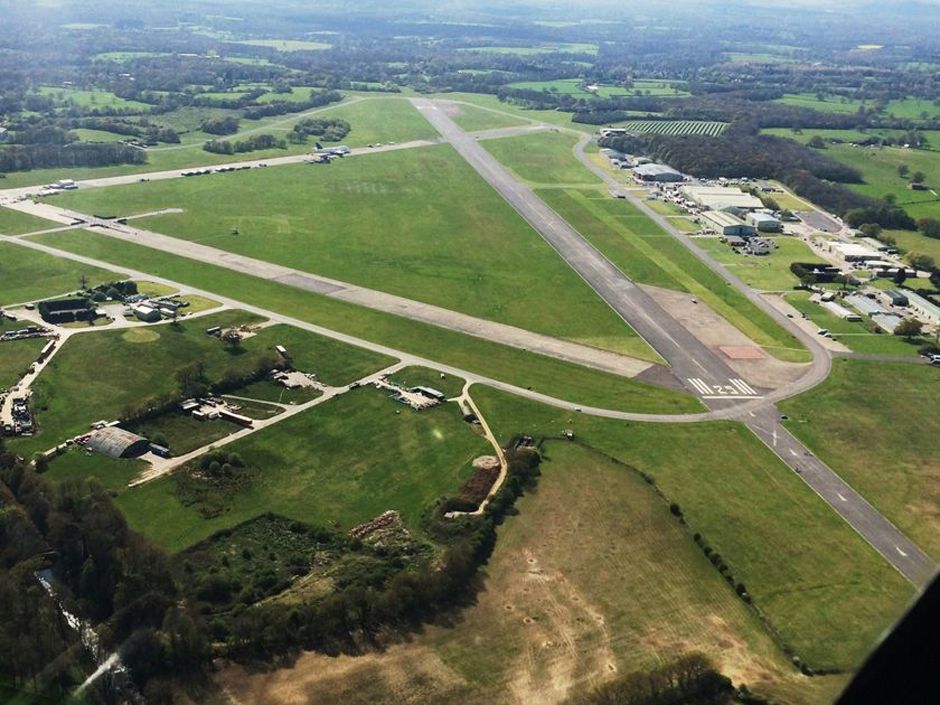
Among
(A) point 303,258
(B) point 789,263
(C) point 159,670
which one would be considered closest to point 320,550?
(C) point 159,670

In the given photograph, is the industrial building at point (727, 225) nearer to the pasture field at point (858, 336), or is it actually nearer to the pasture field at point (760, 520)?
the pasture field at point (858, 336)

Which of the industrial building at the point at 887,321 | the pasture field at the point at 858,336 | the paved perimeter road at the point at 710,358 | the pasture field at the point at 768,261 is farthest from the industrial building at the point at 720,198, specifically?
the industrial building at the point at 887,321

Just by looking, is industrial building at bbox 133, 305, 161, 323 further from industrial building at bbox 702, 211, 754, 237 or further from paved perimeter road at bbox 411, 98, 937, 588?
industrial building at bbox 702, 211, 754, 237

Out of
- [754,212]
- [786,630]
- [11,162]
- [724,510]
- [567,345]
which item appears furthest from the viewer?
[11,162]

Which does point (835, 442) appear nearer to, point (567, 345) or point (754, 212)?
point (567, 345)

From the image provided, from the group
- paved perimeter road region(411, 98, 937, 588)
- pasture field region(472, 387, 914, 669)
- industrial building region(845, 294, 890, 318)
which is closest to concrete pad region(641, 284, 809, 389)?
paved perimeter road region(411, 98, 937, 588)

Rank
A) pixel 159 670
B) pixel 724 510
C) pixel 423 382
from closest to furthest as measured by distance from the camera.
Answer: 1. pixel 159 670
2. pixel 724 510
3. pixel 423 382
